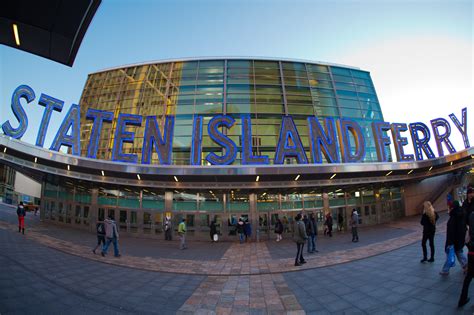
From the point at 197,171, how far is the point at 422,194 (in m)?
24.4

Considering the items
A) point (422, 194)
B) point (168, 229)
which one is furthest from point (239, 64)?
point (422, 194)

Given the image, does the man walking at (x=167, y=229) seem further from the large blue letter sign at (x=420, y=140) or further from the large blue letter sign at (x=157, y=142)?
the large blue letter sign at (x=420, y=140)

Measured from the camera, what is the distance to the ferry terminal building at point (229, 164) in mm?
14969

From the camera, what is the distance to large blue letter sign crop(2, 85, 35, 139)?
13.3 m

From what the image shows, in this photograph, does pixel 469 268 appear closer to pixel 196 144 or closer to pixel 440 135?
pixel 196 144

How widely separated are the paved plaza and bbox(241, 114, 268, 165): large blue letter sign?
6.62 m

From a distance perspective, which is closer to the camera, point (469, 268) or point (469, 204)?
point (469, 268)

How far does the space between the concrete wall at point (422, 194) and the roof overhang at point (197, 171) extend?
598cm

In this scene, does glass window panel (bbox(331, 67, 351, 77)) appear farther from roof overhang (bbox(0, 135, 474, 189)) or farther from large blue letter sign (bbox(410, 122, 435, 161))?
roof overhang (bbox(0, 135, 474, 189))

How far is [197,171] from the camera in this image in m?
14.5

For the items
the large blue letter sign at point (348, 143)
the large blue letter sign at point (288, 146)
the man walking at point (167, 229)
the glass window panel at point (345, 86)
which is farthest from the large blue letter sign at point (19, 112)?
the glass window panel at point (345, 86)

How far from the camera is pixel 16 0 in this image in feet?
10.2

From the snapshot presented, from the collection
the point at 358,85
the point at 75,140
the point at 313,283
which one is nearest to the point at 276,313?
the point at 313,283

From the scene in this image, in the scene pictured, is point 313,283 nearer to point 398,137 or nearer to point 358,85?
point 398,137
